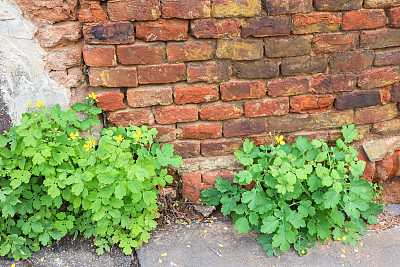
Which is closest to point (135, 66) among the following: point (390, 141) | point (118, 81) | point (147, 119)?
point (118, 81)

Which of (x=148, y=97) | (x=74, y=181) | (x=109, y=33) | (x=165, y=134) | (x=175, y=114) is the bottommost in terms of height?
(x=74, y=181)

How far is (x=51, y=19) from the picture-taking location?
1729 millimetres

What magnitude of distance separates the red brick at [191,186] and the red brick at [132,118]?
15.5 inches

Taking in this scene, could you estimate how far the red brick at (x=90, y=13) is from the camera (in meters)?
1.67

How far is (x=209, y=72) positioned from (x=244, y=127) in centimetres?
39

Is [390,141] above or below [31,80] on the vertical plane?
below

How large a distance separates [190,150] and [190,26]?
27.4 inches

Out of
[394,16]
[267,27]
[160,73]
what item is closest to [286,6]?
[267,27]

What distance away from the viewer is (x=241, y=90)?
187 centimetres

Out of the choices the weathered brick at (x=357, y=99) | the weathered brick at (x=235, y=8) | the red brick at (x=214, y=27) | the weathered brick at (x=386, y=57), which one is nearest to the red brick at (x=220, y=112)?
the red brick at (x=214, y=27)

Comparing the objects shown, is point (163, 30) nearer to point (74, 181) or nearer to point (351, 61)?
point (74, 181)

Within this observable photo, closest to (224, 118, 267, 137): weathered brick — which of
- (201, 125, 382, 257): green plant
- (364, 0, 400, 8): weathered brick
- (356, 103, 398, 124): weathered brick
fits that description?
(201, 125, 382, 257): green plant

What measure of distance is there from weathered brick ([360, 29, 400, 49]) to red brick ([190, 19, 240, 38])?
2.39 feet

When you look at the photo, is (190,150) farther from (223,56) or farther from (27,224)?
(27,224)
